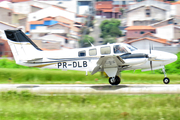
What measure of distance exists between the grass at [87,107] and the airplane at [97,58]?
9.33 ft

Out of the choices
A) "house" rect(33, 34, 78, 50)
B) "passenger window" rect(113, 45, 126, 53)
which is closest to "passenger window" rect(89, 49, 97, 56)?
"passenger window" rect(113, 45, 126, 53)

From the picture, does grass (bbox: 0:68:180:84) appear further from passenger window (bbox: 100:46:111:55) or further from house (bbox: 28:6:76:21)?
house (bbox: 28:6:76:21)

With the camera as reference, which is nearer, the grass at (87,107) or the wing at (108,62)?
the grass at (87,107)

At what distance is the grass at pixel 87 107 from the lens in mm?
7133

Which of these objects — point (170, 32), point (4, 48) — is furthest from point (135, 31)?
point (4, 48)

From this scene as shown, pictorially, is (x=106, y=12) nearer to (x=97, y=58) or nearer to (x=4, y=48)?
(x=4, y=48)

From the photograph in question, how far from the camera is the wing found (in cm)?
1170

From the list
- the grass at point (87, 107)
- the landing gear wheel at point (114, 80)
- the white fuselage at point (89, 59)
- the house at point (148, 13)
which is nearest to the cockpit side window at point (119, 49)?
the white fuselage at point (89, 59)

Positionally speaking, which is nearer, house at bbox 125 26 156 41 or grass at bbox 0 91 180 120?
grass at bbox 0 91 180 120

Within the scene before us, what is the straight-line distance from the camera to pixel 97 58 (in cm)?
1246

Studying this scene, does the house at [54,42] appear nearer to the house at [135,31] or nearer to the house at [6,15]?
the house at [6,15]

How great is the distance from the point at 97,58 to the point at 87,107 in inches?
184

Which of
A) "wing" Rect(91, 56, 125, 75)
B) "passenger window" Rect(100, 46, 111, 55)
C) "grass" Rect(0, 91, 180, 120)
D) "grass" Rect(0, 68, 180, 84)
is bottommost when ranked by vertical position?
"grass" Rect(0, 68, 180, 84)

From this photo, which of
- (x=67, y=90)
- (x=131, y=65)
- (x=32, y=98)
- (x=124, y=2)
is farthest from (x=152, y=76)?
(x=124, y=2)
